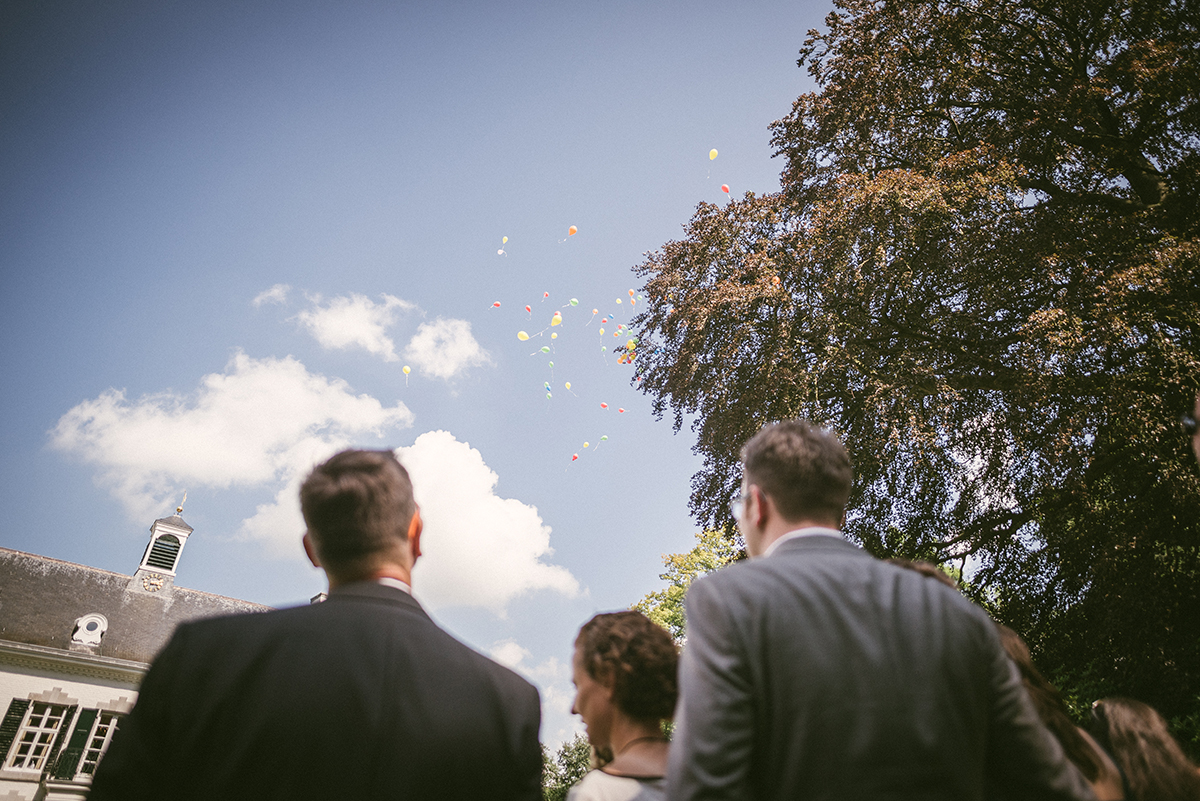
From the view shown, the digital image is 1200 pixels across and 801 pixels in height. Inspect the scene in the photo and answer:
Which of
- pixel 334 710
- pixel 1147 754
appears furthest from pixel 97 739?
pixel 1147 754

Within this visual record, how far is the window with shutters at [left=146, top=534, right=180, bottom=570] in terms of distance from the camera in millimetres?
27766

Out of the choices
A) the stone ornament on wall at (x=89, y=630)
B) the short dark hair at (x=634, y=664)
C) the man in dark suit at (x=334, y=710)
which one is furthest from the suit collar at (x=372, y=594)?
the stone ornament on wall at (x=89, y=630)

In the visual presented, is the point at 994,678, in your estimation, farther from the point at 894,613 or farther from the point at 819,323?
the point at 819,323

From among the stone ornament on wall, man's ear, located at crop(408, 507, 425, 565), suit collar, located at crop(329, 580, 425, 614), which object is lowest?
the stone ornament on wall

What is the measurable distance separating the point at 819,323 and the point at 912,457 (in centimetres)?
254

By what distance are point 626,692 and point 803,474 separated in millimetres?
1100

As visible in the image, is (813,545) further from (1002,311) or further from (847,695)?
(1002,311)

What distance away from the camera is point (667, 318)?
12.1 meters

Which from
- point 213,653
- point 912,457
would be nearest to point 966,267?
point 912,457

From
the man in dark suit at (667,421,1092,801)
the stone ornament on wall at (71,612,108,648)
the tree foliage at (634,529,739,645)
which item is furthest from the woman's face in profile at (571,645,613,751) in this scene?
the stone ornament on wall at (71,612,108,648)

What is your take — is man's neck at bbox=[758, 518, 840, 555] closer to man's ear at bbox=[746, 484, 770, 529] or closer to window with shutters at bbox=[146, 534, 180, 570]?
man's ear at bbox=[746, 484, 770, 529]

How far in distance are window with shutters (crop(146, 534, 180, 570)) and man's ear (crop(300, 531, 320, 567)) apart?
106 feet

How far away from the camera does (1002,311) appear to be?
991 centimetres

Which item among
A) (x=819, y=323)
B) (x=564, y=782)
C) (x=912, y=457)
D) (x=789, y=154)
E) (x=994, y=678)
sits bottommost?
(x=564, y=782)
